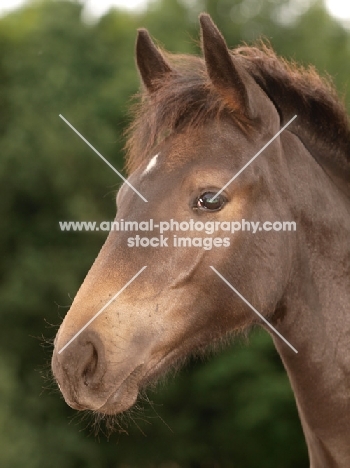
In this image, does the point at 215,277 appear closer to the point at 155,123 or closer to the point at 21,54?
the point at 155,123

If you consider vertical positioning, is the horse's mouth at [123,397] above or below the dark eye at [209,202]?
below

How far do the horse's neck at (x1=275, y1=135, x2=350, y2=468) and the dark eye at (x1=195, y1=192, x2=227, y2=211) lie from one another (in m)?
0.45

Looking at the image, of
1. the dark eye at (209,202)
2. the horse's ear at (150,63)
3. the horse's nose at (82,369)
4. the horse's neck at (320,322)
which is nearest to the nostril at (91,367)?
the horse's nose at (82,369)

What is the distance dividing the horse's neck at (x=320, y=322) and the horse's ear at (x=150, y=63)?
905mm

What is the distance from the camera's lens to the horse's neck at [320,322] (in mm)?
2986

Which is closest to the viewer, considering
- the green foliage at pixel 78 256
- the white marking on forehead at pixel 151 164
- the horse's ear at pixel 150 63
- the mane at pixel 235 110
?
the white marking on forehead at pixel 151 164

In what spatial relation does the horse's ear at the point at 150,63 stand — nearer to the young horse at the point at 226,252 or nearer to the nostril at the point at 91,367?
the young horse at the point at 226,252

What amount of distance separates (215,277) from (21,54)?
43.3 ft

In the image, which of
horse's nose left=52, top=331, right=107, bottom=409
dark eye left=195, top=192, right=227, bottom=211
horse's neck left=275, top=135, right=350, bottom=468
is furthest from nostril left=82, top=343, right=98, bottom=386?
horse's neck left=275, top=135, right=350, bottom=468

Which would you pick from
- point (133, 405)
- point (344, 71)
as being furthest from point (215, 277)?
point (344, 71)

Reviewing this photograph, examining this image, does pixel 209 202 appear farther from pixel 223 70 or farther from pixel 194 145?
pixel 223 70

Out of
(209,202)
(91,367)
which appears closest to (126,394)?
(91,367)

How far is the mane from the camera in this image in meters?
3.05

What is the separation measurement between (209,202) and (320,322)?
2.57 ft
